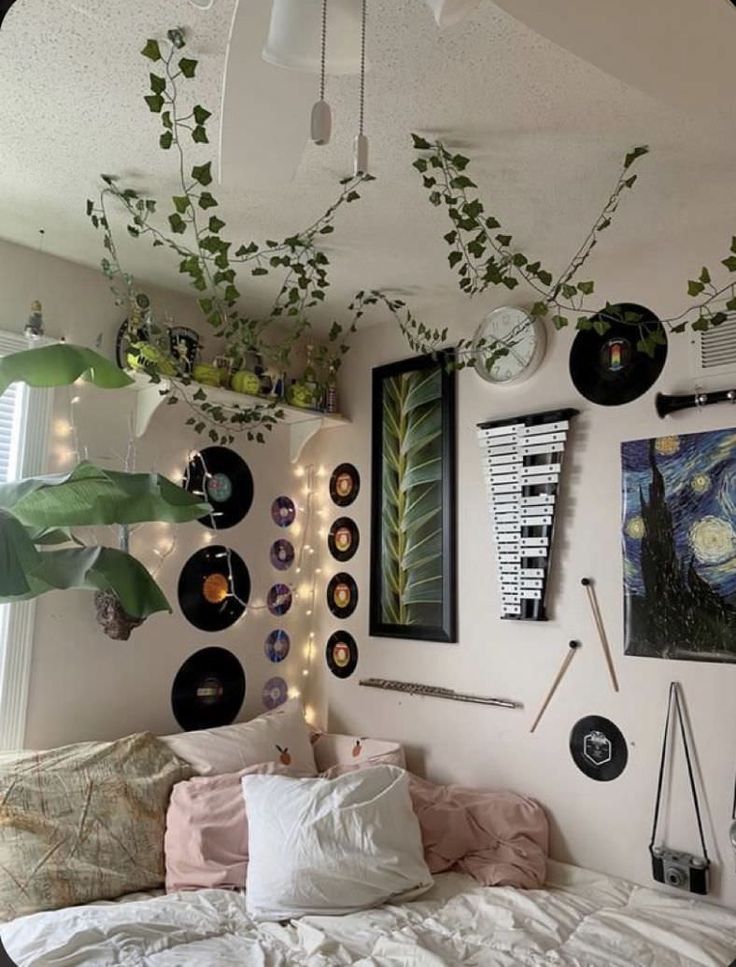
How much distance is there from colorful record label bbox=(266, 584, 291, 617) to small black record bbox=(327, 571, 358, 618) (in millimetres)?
190

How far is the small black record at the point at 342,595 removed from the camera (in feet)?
11.0

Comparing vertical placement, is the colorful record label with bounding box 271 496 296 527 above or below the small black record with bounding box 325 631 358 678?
above

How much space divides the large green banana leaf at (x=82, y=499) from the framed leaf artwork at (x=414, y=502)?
1.51m

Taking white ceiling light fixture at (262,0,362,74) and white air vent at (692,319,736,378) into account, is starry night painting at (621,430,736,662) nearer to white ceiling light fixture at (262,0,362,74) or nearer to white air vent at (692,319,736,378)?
white air vent at (692,319,736,378)

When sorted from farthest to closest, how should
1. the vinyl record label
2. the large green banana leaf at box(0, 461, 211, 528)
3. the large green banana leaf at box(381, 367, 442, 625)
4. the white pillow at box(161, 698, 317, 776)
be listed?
1. the vinyl record label
2. the large green banana leaf at box(381, 367, 442, 625)
3. the white pillow at box(161, 698, 317, 776)
4. the large green banana leaf at box(0, 461, 211, 528)

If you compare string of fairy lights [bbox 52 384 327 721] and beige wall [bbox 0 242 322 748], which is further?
string of fairy lights [bbox 52 384 327 721]

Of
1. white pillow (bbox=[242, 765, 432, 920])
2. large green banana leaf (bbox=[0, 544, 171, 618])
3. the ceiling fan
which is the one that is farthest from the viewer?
white pillow (bbox=[242, 765, 432, 920])

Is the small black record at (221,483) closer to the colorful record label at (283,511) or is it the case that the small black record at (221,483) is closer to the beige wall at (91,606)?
the beige wall at (91,606)

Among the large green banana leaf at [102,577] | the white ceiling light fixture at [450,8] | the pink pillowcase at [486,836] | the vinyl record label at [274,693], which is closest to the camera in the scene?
the white ceiling light fixture at [450,8]

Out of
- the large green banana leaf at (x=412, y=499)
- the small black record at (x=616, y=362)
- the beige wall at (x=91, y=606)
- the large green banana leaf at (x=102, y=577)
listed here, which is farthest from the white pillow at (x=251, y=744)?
the small black record at (x=616, y=362)

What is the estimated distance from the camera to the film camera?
7.25 feet

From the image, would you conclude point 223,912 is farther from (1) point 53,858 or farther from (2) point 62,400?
(2) point 62,400

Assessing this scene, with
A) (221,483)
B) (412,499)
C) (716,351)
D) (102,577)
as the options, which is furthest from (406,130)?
(221,483)

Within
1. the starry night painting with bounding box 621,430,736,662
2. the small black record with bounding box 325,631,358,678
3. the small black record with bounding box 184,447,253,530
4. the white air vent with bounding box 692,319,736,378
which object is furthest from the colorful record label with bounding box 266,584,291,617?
the white air vent with bounding box 692,319,736,378
